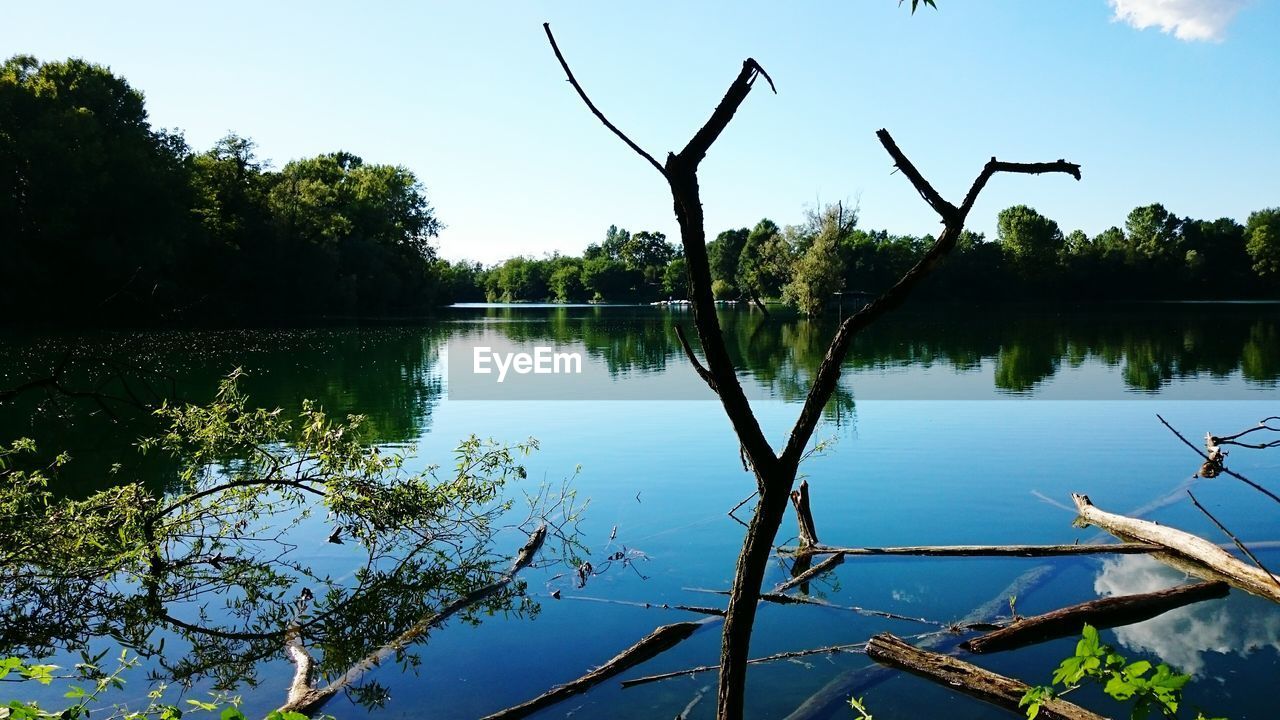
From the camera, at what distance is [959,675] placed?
6664 millimetres

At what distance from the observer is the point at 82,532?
8352mm

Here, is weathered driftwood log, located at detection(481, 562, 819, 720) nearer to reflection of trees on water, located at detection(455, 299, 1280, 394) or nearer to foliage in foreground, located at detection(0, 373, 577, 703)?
foliage in foreground, located at detection(0, 373, 577, 703)

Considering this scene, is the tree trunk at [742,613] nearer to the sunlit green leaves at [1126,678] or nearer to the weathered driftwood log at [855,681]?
the sunlit green leaves at [1126,678]

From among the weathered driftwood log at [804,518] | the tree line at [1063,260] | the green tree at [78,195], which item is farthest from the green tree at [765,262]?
the weathered driftwood log at [804,518]

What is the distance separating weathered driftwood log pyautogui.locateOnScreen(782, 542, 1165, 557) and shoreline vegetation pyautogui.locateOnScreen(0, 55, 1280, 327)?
25.8 ft

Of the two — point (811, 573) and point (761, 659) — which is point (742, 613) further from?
point (811, 573)

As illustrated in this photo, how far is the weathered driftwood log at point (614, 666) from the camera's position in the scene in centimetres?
632

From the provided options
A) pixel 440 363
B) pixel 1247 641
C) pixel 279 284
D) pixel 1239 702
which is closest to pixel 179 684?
pixel 1239 702

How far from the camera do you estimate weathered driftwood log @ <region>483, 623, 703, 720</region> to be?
6.32 meters

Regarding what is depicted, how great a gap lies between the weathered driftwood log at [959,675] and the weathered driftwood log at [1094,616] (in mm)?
764

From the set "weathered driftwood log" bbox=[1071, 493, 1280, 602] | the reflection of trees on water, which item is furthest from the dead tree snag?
the reflection of trees on water

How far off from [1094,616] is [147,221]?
5698 centimetres

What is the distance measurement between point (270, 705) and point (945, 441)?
14.5m

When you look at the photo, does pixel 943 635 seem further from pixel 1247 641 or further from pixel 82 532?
pixel 82 532
